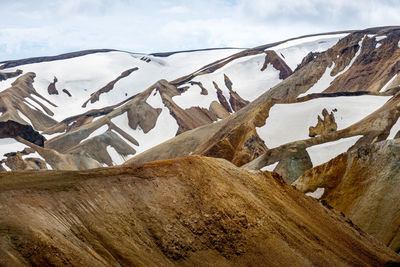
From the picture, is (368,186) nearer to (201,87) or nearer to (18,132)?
(18,132)

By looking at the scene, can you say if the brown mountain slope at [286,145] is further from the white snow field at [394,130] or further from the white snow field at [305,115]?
the white snow field at [305,115]

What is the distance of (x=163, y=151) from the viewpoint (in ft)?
342

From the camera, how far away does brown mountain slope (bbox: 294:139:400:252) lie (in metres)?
39.9

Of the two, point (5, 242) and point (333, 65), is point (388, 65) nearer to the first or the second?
point (333, 65)

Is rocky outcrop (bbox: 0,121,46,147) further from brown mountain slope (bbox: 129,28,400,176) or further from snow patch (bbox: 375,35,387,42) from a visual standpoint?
snow patch (bbox: 375,35,387,42)

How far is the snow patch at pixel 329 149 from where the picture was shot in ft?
193

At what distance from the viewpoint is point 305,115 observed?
264ft

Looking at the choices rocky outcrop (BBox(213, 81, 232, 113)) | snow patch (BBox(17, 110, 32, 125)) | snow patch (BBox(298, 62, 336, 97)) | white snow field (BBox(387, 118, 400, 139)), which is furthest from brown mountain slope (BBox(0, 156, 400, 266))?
snow patch (BBox(17, 110, 32, 125))

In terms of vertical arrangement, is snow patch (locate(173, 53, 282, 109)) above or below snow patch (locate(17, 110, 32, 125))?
above

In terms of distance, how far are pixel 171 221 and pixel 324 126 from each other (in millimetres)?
51530

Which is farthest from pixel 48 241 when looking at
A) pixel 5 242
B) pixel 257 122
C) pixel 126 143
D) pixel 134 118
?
pixel 134 118

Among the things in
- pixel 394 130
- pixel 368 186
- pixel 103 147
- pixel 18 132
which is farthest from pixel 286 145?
pixel 18 132

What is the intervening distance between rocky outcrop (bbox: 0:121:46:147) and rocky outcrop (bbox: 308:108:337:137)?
67158 millimetres

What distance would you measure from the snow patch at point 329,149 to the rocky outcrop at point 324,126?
43.6 feet
